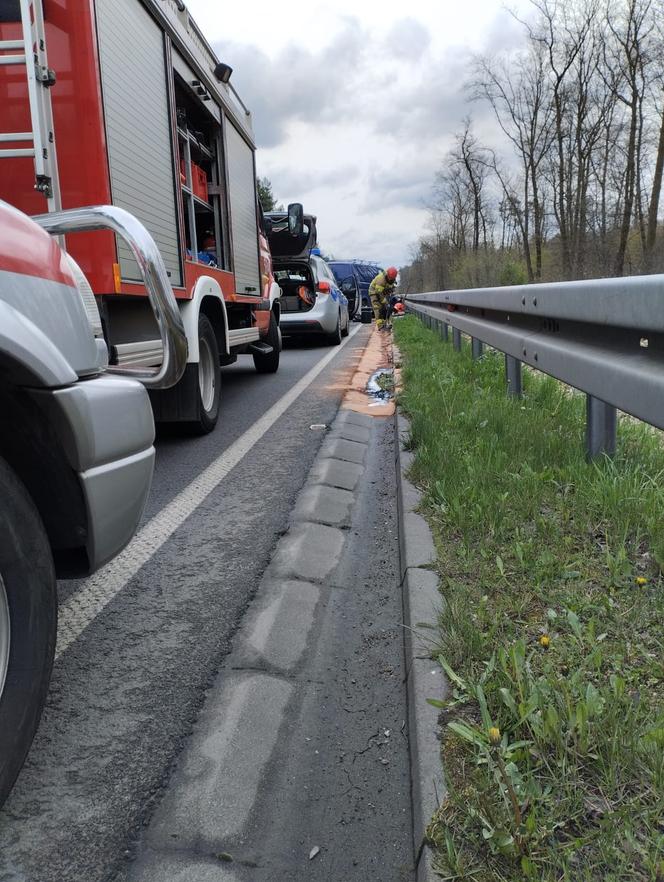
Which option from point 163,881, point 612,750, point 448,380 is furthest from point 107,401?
point 448,380

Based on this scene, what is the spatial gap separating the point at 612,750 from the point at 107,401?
1446 mm

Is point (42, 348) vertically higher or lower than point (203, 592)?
higher

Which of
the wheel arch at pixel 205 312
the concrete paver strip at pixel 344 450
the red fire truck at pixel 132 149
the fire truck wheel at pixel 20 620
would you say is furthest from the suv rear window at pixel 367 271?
the fire truck wheel at pixel 20 620

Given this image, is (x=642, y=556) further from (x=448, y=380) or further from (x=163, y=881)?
(x=448, y=380)

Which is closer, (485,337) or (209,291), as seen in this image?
(485,337)

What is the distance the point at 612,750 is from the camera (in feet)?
5.41

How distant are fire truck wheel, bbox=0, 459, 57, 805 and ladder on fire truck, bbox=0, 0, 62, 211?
2.70 metres

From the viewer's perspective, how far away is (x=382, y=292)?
18938 mm

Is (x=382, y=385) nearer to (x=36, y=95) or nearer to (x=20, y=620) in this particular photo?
(x=36, y=95)

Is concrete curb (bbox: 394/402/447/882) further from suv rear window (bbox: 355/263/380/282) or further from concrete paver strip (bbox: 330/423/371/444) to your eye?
suv rear window (bbox: 355/263/380/282)

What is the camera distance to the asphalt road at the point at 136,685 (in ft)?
5.59

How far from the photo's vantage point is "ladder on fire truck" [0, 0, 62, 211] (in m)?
3.60

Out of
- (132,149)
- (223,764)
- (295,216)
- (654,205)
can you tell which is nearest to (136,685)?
(223,764)

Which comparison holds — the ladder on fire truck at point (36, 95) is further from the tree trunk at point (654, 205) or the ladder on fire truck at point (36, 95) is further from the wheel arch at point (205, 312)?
the tree trunk at point (654, 205)
